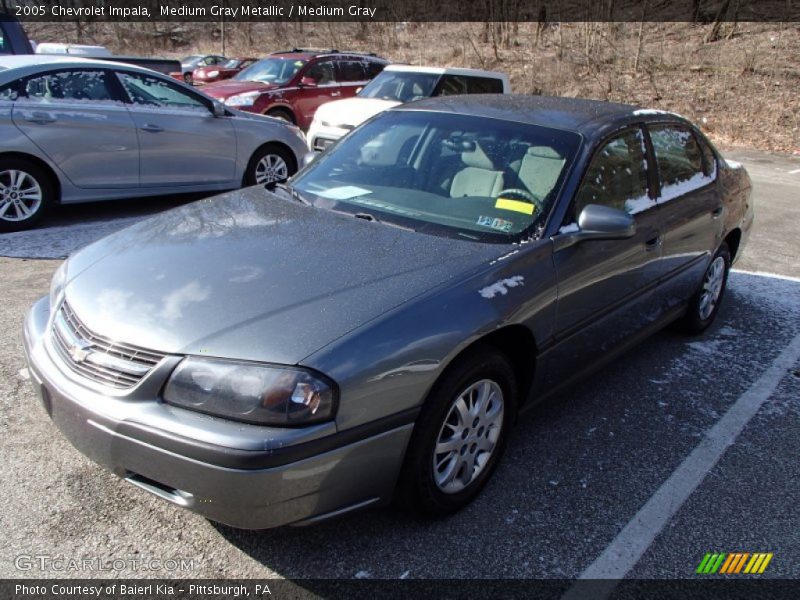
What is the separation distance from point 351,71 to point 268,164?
6.14 metres

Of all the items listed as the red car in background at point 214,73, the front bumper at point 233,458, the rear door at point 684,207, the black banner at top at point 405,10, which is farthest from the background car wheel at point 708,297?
the red car in background at point 214,73

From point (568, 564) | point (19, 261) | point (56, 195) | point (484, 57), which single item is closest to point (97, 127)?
point (56, 195)

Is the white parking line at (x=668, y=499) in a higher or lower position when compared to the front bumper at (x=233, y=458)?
lower

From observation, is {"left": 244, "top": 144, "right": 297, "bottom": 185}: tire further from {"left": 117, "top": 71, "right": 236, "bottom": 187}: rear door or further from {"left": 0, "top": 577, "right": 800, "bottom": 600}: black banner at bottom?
{"left": 0, "top": 577, "right": 800, "bottom": 600}: black banner at bottom

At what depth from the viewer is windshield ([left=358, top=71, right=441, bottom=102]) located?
406 inches

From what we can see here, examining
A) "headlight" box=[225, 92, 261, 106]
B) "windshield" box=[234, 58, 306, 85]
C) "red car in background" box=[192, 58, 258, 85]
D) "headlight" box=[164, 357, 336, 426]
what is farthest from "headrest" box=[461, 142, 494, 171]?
"red car in background" box=[192, 58, 258, 85]

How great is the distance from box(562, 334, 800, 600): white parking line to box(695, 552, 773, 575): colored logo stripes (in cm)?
22

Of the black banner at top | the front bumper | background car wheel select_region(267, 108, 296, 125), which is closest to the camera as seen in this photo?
the front bumper

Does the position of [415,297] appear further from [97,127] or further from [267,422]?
[97,127]

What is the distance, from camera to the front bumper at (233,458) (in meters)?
2.24

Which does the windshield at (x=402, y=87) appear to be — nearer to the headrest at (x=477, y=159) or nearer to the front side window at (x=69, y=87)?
the front side window at (x=69, y=87)

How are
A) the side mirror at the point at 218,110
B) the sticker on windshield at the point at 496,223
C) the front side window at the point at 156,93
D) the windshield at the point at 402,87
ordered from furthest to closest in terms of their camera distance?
the windshield at the point at 402,87 < the side mirror at the point at 218,110 < the front side window at the point at 156,93 < the sticker on windshield at the point at 496,223

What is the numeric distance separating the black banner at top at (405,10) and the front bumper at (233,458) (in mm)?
15750

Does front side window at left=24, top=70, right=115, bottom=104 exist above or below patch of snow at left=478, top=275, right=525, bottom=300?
above
